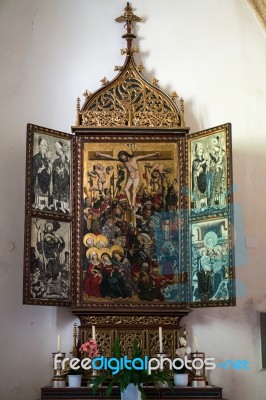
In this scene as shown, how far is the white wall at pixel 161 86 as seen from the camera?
10.2 metres

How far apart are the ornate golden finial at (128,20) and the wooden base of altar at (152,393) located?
4200 millimetres

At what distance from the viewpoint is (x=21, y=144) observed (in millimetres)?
10609

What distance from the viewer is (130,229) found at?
33.7 feet

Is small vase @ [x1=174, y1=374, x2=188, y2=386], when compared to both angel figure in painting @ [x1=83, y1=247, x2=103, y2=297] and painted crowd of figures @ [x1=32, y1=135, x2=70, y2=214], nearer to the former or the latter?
angel figure in painting @ [x1=83, y1=247, x2=103, y2=297]

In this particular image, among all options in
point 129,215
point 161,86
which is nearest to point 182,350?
point 129,215

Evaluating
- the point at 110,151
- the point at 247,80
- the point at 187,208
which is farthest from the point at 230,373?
the point at 247,80

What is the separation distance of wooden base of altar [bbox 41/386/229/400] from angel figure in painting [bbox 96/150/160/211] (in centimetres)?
222

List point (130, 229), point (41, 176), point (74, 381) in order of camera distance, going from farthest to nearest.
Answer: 1. point (130, 229)
2. point (41, 176)
3. point (74, 381)

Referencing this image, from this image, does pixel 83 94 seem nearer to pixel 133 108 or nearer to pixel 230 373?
pixel 133 108

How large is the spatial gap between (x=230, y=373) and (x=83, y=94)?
3.70 m

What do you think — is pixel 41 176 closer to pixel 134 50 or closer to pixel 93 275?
pixel 93 275

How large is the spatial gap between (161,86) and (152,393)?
12.4 feet

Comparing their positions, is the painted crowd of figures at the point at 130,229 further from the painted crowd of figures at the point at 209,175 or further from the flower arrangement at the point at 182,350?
the flower arrangement at the point at 182,350

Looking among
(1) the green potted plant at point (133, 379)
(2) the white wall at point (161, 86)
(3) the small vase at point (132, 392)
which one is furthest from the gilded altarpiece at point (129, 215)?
(3) the small vase at point (132, 392)
